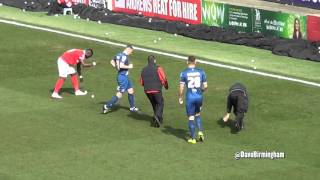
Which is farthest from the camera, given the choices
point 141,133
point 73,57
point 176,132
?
point 73,57

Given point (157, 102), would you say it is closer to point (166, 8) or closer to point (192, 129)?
point (192, 129)

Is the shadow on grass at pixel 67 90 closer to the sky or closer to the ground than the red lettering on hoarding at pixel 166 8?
closer to the ground

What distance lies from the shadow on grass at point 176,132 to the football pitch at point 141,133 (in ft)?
0.09

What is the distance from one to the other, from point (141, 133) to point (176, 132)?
37.7 inches

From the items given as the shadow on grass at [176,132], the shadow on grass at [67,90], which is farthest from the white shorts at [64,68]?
the shadow on grass at [176,132]

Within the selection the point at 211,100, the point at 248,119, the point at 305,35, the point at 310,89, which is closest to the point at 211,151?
the point at 248,119

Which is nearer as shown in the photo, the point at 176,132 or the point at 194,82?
the point at 194,82

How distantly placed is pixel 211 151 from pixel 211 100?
5606 mm

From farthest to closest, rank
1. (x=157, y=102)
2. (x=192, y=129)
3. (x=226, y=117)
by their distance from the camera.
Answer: (x=226, y=117) < (x=157, y=102) < (x=192, y=129)

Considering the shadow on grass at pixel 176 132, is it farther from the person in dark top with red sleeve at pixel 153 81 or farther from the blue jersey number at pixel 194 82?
the blue jersey number at pixel 194 82

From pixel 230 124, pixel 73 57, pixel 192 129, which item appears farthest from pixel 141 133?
pixel 73 57

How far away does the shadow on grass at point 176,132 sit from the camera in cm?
2245

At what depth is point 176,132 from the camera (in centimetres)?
2288

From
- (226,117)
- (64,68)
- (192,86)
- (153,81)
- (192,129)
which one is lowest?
(226,117)
